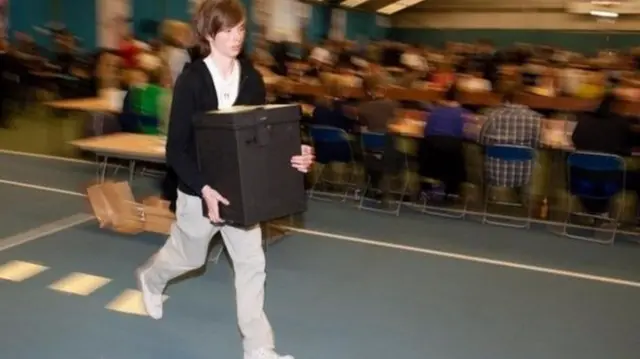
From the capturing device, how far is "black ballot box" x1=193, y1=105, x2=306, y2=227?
8.91ft

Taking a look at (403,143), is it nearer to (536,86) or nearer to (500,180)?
(500,180)

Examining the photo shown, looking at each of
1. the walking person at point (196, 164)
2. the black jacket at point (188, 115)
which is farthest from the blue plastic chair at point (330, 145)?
the black jacket at point (188, 115)

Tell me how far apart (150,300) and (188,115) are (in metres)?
1.27

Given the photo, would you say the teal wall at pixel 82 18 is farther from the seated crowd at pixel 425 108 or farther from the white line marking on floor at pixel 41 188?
the white line marking on floor at pixel 41 188

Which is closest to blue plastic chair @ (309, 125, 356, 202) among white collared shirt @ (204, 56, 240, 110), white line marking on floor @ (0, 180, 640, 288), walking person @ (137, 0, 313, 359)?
white line marking on floor @ (0, 180, 640, 288)

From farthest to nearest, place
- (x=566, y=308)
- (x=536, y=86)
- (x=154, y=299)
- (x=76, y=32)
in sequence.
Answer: (x=76, y=32) → (x=536, y=86) → (x=566, y=308) → (x=154, y=299)

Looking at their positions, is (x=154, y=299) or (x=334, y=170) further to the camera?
(x=334, y=170)

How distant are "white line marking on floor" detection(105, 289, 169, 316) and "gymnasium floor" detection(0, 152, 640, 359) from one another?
11 mm

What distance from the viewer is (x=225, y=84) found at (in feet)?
9.65

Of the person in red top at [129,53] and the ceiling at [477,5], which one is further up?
the ceiling at [477,5]

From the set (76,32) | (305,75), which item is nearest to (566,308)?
(305,75)

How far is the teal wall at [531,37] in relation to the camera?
19.1 meters

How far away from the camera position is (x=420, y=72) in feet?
35.1

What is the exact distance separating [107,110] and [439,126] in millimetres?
3116
